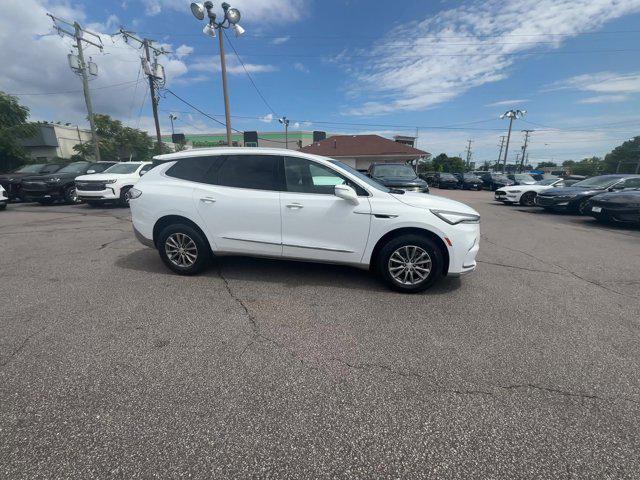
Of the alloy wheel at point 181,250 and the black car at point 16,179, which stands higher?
the black car at point 16,179

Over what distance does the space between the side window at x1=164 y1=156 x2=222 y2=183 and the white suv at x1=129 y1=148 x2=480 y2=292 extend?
0.01 metres

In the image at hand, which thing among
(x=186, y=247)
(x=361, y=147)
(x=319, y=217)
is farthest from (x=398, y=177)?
(x=361, y=147)

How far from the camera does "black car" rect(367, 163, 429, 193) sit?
30.2ft

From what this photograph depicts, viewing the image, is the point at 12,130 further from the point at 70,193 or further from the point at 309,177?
the point at 309,177

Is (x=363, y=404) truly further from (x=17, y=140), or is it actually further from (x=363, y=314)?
(x=17, y=140)

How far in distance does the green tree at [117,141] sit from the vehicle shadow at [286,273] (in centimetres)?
3657

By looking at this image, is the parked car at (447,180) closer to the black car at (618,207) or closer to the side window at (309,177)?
the black car at (618,207)

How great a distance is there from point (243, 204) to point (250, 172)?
1.48 ft

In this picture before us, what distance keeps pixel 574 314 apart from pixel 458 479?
109 inches

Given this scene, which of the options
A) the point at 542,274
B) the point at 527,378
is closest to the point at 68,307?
the point at 527,378

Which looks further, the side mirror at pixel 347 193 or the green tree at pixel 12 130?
the green tree at pixel 12 130

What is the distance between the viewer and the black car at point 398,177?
30.2 ft

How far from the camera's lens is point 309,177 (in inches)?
151

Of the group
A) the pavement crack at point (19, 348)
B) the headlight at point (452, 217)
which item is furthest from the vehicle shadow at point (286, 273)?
the pavement crack at point (19, 348)
